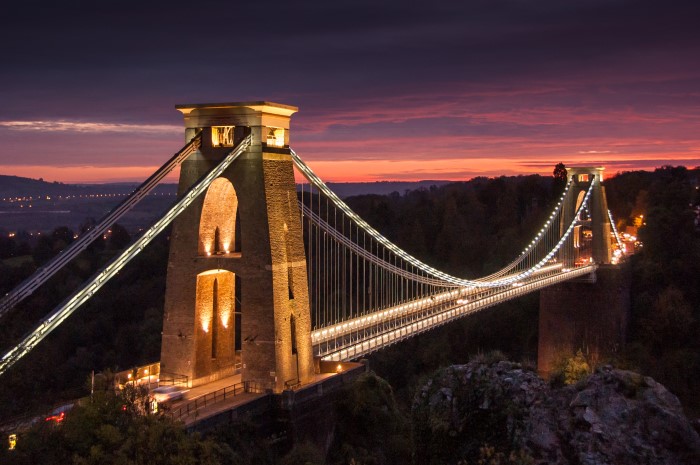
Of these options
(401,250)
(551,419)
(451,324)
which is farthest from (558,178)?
(551,419)

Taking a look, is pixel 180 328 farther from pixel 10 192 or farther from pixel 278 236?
pixel 10 192

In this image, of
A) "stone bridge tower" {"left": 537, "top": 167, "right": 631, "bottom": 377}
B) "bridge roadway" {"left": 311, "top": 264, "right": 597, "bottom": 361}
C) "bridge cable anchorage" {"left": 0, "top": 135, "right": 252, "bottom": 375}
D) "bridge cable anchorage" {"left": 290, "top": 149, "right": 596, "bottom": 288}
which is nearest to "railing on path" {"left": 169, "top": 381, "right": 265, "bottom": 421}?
"bridge roadway" {"left": 311, "top": 264, "right": 597, "bottom": 361}

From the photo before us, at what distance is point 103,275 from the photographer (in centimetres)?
1789

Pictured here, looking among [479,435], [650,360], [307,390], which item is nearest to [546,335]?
[650,360]

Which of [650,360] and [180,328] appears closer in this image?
[180,328]

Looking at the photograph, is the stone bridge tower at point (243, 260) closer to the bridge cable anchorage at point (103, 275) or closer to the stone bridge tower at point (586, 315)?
the bridge cable anchorage at point (103, 275)

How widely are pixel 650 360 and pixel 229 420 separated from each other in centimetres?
3211

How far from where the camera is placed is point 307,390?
71.1ft

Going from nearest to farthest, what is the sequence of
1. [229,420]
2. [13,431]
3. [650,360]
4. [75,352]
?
[13,431] < [229,420] < [650,360] < [75,352]

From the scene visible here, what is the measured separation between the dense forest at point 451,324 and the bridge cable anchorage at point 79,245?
30.5 feet

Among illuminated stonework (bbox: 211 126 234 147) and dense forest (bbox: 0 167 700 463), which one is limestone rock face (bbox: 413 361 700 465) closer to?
illuminated stonework (bbox: 211 126 234 147)

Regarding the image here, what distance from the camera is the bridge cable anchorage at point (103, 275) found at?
53.2 feet

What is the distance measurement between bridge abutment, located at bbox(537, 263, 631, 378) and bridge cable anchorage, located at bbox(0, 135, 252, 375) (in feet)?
101

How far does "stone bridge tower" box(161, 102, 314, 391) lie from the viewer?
21875mm
